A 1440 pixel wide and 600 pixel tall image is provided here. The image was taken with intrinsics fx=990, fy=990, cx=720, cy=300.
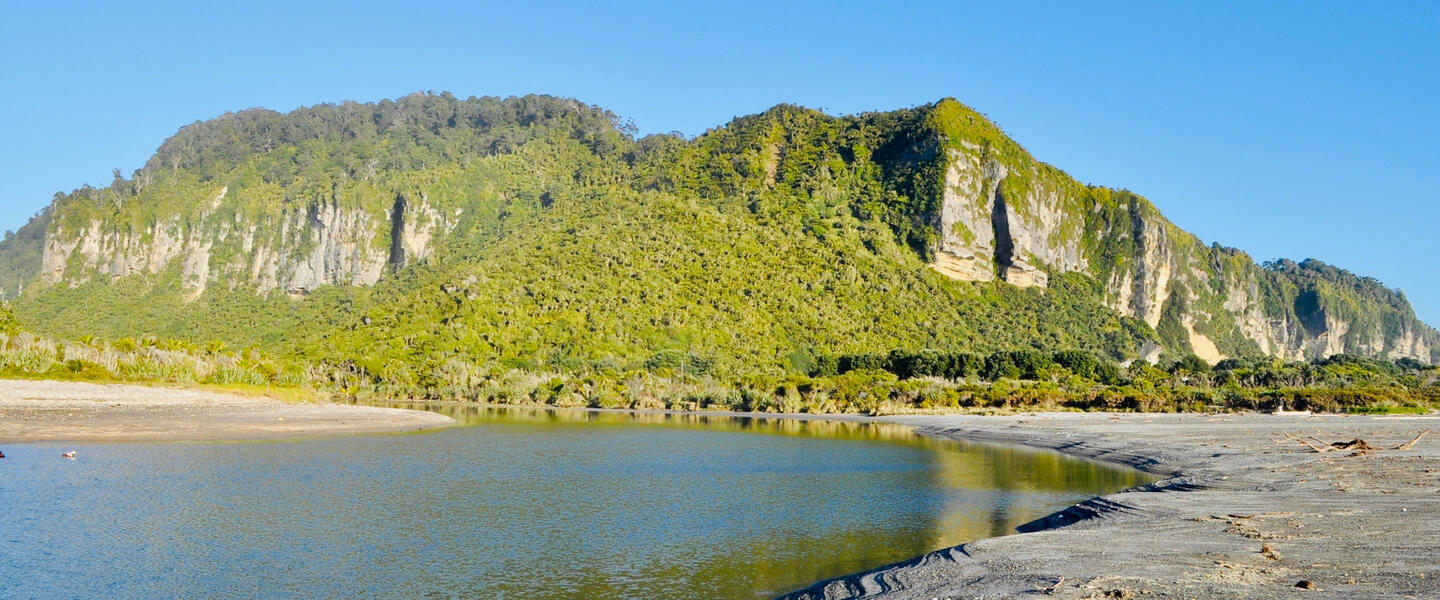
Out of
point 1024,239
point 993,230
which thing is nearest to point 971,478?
point 993,230

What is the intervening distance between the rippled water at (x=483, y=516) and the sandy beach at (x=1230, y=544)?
128 inches

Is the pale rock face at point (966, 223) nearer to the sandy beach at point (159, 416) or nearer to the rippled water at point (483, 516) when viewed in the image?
the sandy beach at point (159, 416)

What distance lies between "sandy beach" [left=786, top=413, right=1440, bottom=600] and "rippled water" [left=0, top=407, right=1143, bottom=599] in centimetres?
326

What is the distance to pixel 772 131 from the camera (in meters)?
194

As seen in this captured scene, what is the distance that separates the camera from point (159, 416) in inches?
2084

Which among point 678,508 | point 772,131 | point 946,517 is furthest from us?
point 772,131

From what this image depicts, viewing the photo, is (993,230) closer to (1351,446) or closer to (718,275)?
(718,275)

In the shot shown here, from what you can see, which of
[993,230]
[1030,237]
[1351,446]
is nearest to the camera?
[1351,446]

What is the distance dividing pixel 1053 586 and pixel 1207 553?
3891mm

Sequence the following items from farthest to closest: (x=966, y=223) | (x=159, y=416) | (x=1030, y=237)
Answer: (x=1030, y=237) → (x=966, y=223) → (x=159, y=416)

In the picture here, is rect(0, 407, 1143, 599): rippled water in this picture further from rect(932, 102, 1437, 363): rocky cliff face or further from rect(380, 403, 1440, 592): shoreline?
rect(932, 102, 1437, 363): rocky cliff face

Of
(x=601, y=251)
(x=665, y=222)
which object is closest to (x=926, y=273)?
(x=665, y=222)

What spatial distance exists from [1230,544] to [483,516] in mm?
18122

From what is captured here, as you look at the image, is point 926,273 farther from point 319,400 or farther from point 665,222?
point 319,400
